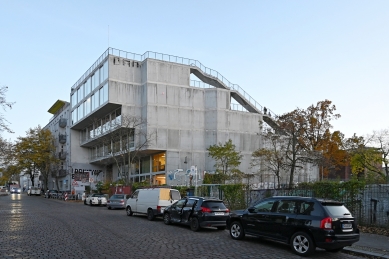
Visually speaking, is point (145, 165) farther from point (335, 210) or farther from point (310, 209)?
point (335, 210)

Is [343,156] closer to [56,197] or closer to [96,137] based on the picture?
[96,137]

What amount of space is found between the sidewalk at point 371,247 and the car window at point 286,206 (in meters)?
2.03

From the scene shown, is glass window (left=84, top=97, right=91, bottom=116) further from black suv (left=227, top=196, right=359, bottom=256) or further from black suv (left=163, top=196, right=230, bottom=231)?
black suv (left=227, top=196, right=359, bottom=256)

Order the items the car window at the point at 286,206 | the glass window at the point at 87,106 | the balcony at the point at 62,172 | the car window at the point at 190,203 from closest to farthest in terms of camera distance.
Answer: the car window at the point at 286,206 < the car window at the point at 190,203 < the glass window at the point at 87,106 < the balcony at the point at 62,172

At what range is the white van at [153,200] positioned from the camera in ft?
68.2

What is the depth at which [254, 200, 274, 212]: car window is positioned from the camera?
12223 mm

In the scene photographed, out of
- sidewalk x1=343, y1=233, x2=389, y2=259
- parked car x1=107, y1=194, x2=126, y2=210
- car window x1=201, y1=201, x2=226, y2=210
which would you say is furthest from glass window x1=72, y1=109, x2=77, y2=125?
sidewalk x1=343, y1=233, x2=389, y2=259

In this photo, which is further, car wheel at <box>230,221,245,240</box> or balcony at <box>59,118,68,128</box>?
balcony at <box>59,118,68,128</box>

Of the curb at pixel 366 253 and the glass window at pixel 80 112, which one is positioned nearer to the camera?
the curb at pixel 366 253

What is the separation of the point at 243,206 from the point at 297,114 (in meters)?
18.0

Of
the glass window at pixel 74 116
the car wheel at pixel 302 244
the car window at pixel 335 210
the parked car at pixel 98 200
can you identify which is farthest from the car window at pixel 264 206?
the glass window at pixel 74 116

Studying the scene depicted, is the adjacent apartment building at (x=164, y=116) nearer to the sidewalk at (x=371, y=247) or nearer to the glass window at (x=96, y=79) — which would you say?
the glass window at (x=96, y=79)

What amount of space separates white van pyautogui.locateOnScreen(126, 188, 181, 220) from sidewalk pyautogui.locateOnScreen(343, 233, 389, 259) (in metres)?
10.6

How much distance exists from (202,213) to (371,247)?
662 centimetres
